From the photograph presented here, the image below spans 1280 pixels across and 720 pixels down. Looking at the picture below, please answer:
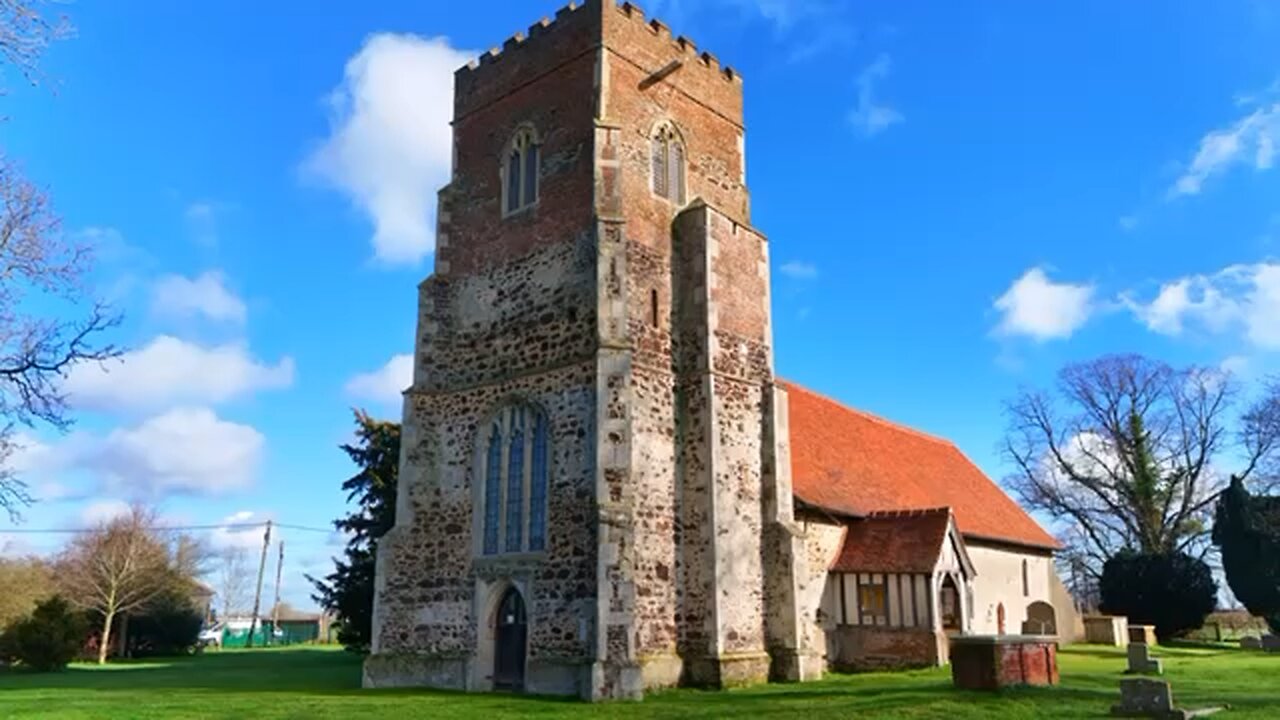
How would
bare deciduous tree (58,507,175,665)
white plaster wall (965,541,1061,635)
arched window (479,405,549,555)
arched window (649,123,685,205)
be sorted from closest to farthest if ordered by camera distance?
arched window (479,405,549,555) < arched window (649,123,685,205) < white plaster wall (965,541,1061,635) < bare deciduous tree (58,507,175,665)

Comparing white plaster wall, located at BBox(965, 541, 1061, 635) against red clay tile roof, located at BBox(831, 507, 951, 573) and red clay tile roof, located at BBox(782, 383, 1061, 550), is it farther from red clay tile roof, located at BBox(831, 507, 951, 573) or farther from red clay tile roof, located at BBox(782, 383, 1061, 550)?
red clay tile roof, located at BBox(831, 507, 951, 573)

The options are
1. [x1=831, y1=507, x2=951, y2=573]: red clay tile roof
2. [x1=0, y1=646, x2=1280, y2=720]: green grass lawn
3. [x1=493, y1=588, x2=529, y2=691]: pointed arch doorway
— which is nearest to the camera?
[x1=0, y1=646, x2=1280, y2=720]: green grass lawn

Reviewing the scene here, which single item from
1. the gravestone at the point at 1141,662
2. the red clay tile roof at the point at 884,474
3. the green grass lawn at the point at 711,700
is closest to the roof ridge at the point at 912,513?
the red clay tile roof at the point at 884,474

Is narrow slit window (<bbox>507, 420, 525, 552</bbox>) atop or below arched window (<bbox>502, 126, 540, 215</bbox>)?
below

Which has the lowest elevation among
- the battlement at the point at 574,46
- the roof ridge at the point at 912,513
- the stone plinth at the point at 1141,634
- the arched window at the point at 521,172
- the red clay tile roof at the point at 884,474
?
the stone plinth at the point at 1141,634

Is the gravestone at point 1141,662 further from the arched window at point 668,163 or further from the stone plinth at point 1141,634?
the arched window at point 668,163

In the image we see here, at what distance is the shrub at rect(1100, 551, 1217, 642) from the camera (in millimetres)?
33875

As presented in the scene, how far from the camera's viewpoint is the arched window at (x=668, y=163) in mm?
21297

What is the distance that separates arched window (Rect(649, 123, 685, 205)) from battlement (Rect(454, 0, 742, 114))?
1.76 meters

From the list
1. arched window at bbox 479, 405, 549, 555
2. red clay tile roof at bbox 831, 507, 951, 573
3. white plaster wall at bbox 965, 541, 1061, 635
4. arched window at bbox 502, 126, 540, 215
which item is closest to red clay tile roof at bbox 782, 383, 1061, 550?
white plaster wall at bbox 965, 541, 1061, 635

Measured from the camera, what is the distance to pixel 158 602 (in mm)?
43750

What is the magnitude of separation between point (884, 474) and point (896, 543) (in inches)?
224

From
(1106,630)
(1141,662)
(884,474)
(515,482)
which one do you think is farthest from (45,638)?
(1106,630)

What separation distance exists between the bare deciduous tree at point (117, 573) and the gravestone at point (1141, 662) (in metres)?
37.7
